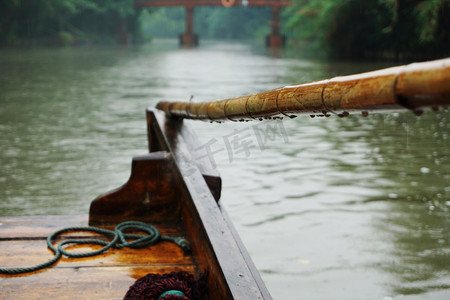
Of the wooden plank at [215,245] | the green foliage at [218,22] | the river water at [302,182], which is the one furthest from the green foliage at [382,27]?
the green foliage at [218,22]

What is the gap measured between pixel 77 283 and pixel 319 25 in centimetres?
2279

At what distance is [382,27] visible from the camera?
71.2 feet

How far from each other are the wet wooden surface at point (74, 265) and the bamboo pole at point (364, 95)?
0.73 m

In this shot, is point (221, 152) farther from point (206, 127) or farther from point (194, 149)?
point (194, 149)

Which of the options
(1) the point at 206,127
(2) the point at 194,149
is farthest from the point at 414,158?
(2) the point at 194,149

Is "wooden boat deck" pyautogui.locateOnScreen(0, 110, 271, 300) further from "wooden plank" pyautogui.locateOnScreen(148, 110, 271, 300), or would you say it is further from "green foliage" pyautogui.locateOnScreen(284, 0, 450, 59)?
"green foliage" pyautogui.locateOnScreen(284, 0, 450, 59)

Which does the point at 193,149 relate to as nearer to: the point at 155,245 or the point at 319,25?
the point at 155,245

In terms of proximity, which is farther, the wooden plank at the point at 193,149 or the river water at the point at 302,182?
the river water at the point at 302,182

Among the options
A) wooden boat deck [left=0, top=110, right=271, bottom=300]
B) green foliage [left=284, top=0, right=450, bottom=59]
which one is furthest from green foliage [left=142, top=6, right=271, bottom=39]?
wooden boat deck [left=0, top=110, right=271, bottom=300]

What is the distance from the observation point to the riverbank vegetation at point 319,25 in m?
18.7

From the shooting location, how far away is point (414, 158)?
6.27 m

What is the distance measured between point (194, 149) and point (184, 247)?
730 mm

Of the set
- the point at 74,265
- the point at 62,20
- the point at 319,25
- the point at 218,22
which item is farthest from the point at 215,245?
the point at 218,22

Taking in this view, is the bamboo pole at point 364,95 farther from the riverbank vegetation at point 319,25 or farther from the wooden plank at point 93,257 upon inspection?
the riverbank vegetation at point 319,25
